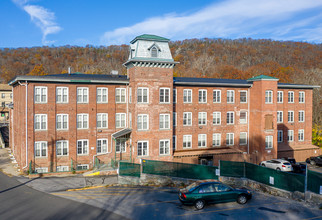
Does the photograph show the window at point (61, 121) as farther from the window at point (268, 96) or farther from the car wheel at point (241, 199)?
the window at point (268, 96)

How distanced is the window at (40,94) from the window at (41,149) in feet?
15.4

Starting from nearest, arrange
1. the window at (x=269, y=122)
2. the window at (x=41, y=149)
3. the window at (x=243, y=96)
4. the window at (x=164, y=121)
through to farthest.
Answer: the window at (x=41, y=149) < the window at (x=164, y=121) < the window at (x=269, y=122) < the window at (x=243, y=96)

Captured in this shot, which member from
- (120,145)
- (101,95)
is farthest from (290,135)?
(101,95)

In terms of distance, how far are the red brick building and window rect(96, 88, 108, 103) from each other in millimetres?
120

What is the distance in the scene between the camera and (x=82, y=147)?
30969 millimetres

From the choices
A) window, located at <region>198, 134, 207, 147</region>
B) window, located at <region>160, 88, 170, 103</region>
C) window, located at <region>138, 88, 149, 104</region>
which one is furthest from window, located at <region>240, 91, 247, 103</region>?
window, located at <region>138, 88, 149, 104</region>

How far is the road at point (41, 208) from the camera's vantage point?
16.1 metres

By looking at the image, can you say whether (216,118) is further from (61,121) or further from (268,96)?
(61,121)

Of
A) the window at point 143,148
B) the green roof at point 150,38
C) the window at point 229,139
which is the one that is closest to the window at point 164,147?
the window at point 143,148

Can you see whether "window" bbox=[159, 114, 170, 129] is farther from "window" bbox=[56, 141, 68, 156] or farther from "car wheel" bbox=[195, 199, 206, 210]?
"car wheel" bbox=[195, 199, 206, 210]

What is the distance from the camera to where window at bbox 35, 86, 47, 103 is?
28.9 metres

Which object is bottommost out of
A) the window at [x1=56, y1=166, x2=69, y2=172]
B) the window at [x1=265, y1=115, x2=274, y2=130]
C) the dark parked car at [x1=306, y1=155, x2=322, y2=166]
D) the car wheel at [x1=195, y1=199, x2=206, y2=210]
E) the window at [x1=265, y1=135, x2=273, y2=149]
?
the dark parked car at [x1=306, y1=155, x2=322, y2=166]

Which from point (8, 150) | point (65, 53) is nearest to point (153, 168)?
point (8, 150)

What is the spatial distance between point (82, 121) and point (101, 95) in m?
3.87
